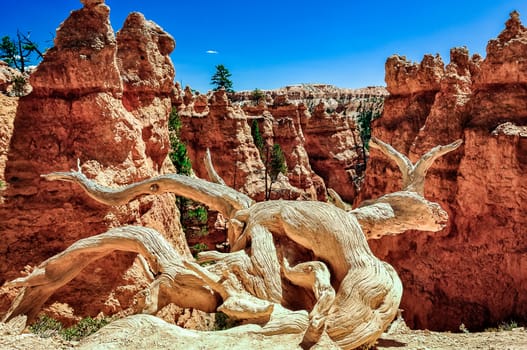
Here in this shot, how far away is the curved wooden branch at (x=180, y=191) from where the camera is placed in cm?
601

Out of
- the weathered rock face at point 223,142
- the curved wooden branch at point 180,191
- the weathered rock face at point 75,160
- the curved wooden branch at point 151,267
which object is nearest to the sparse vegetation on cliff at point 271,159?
the weathered rock face at point 223,142

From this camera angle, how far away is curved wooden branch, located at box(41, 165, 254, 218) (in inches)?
237

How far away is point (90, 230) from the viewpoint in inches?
314

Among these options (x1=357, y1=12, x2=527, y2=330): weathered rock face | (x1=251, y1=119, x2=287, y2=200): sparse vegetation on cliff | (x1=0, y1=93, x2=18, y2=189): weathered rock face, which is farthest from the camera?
(x1=251, y1=119, x2=287, y2=200): sparse vegetation on cliff

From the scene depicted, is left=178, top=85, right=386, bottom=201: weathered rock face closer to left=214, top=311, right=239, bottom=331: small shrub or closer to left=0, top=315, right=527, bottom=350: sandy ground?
left=214, top=311, right=239, bottom=331: small shrub

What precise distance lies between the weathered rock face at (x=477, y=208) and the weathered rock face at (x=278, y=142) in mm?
12735

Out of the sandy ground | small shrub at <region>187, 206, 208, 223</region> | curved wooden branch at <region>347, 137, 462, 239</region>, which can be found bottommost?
small shrub at <region>187, 206, 208, 223</region>

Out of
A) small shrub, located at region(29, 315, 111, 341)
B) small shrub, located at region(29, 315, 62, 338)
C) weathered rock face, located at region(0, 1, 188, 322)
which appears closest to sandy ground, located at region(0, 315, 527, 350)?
small shrub, located at region(29, 315, 62, 338)

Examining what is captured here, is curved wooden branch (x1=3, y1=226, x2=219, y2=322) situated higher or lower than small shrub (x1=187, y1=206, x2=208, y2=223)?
higher

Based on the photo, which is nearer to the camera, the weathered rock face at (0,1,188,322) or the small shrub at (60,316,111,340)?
the small shrub at (60,316,111,340)

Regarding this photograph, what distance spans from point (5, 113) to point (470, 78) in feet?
50.2

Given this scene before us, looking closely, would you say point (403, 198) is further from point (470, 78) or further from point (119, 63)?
point (470, 78)

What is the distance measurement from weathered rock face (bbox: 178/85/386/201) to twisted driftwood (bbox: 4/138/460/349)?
61.3 ft

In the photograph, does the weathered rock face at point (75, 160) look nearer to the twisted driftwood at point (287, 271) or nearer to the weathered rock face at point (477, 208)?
the twisted driftwood at point (287, 271)
